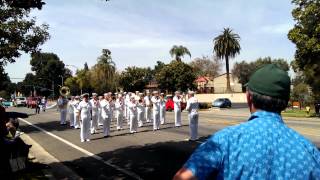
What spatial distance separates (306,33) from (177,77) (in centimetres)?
3735

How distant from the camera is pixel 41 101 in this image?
191ft

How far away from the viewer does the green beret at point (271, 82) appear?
8.98 feet

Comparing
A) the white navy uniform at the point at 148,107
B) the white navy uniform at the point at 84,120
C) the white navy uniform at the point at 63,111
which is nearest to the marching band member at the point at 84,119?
the white navy uniform at the point at 84,120

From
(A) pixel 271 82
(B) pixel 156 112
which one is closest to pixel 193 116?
(B) pixel 156 112

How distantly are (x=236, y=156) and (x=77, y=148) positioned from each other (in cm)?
1443

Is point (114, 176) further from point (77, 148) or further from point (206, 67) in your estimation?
point (206, 67)

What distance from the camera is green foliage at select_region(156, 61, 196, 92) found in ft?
238

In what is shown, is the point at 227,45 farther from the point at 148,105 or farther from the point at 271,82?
the point at 271,82

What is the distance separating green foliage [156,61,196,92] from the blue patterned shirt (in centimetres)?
6963

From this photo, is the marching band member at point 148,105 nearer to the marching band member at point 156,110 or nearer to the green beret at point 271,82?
the marching band member at point 156,110

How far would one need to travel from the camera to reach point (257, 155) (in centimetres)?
257

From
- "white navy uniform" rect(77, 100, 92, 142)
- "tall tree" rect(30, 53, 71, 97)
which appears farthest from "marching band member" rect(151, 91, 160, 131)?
"tall tree" rect(30, 53, 71, 97)

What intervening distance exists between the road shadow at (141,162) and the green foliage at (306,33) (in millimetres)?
21465

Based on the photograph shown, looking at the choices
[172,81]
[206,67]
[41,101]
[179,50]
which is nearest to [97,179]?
[41,101]
